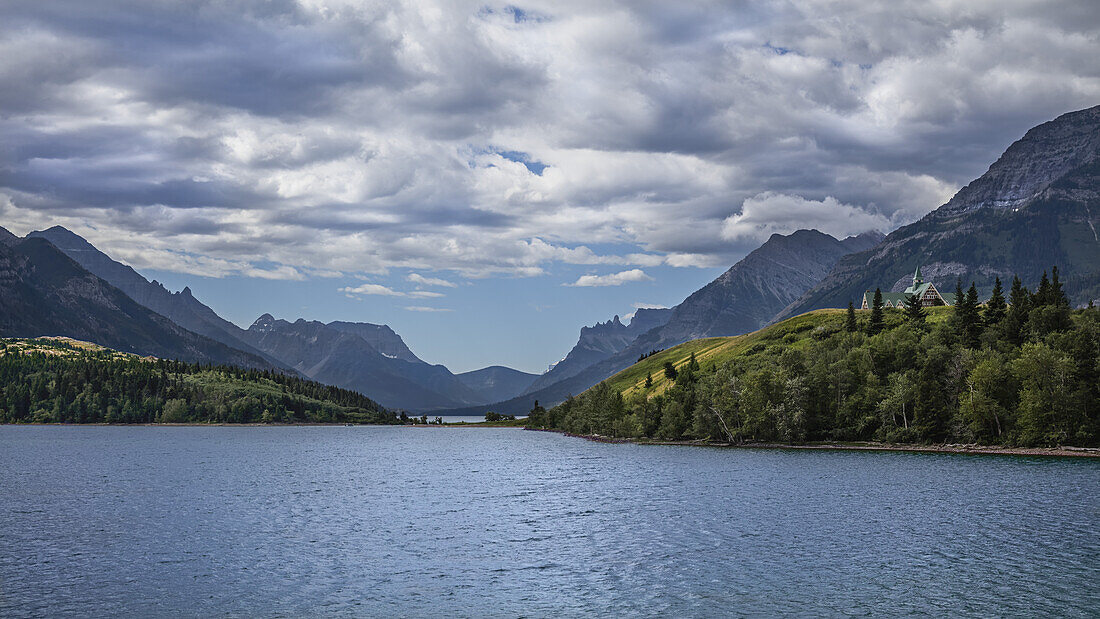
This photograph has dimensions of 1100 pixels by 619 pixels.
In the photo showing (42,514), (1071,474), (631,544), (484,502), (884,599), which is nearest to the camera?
(884,599)

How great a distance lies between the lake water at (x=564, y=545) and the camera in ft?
191

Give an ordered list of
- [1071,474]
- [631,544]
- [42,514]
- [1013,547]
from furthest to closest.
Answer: [1071,474] < [42,514] < [631,544] < [1013,547]

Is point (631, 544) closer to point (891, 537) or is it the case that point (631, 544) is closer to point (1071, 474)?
point (891, 537)

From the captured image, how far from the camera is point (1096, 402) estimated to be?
175 m

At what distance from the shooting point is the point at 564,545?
82500 mm

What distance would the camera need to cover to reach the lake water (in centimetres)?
5828

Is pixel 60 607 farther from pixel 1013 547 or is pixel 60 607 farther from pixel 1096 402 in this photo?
pixel 1096 402

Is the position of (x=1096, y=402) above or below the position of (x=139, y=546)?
above

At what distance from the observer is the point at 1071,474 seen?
13275cm

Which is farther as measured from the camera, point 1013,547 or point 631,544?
point 631,544

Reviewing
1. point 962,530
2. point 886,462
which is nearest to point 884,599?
point 962,530

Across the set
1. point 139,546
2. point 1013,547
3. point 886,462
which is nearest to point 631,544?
point 1013,547

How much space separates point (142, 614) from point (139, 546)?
28.8m

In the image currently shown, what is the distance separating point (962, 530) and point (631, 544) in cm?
3709
